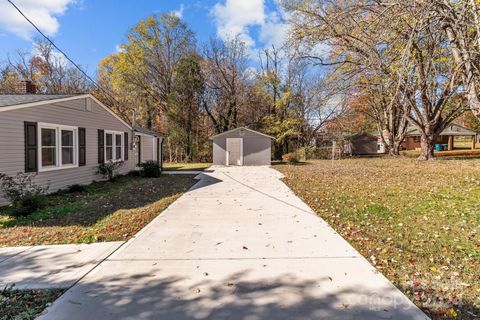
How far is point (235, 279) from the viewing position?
309 centimetres

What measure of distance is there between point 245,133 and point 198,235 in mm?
16645

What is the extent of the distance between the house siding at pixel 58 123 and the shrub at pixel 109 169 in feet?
0.72

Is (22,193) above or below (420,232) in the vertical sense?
above

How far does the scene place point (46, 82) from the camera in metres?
26.2

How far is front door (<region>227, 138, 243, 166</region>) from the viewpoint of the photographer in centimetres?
2102

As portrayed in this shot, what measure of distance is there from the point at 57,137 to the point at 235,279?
8.55 metres

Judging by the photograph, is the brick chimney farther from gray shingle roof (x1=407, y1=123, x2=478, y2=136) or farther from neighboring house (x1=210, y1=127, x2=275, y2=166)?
gray shingle roof (x1=407, y1=123, x2=478, y2=136)

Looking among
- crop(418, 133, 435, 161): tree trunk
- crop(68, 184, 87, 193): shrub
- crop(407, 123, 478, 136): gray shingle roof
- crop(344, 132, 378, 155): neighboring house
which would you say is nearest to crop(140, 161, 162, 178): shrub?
crop(68, 184, 87, 193): shrub

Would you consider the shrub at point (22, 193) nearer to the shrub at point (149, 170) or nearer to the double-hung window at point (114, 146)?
the double-hung window at point (114, 146)

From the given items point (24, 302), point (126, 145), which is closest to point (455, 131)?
point (126, 145)

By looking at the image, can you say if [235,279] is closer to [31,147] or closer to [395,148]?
[31,147]

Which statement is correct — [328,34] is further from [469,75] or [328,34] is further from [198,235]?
[198,235]

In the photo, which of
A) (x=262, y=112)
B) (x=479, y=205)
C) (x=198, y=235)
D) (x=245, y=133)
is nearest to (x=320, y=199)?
(x=479, y=205)

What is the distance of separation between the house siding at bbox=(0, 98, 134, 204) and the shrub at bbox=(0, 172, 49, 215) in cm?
24
